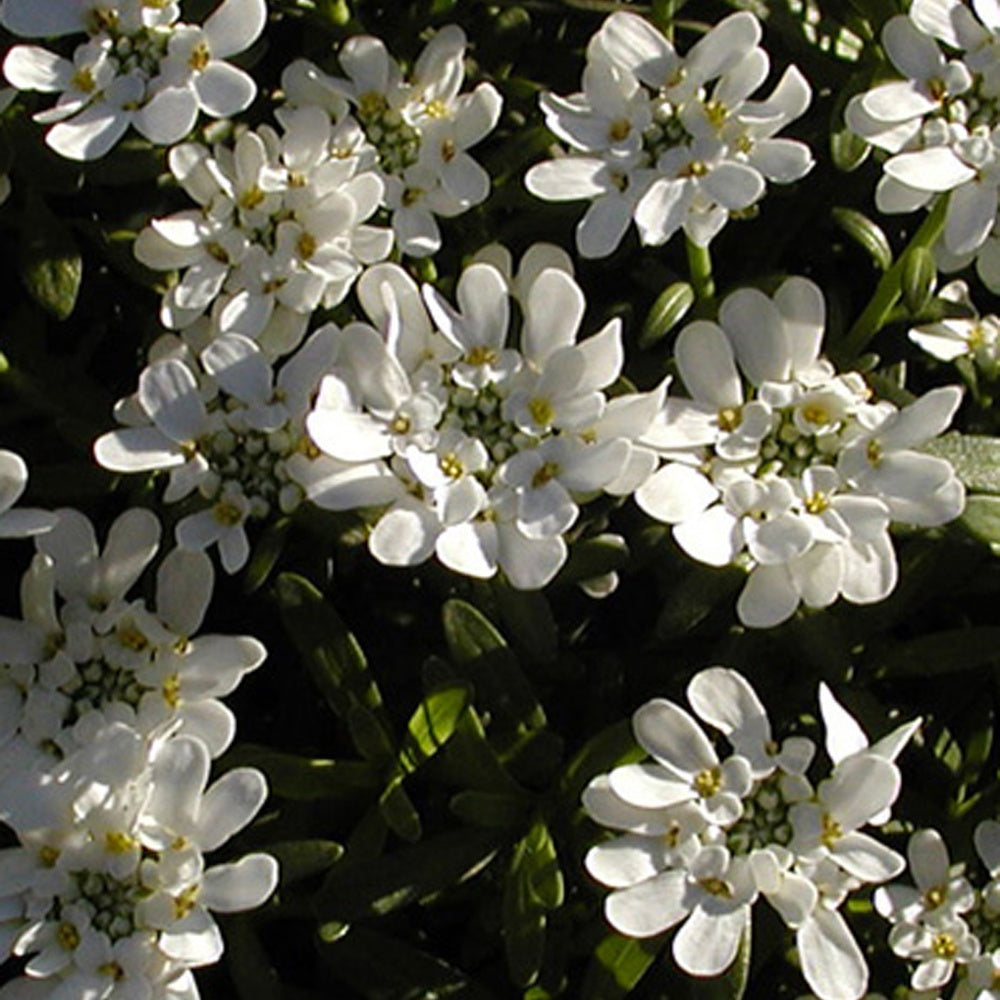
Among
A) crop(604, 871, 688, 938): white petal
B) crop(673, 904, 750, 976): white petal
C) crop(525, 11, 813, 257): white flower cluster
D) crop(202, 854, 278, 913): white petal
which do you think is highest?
crop(525, 11, 813, 257): white flower cluster

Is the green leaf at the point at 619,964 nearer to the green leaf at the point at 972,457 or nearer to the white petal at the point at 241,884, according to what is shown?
the white petal at the point at 241,884

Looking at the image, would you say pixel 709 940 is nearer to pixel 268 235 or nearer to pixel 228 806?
pixel 228 806

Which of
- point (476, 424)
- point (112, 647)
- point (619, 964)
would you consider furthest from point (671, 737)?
point (112, 647)

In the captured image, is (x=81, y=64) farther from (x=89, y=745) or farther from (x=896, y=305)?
(x=896, y=305)

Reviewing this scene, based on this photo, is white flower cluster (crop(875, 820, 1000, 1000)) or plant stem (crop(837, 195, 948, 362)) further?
plant stem (crop(837, 195, 948, 362))

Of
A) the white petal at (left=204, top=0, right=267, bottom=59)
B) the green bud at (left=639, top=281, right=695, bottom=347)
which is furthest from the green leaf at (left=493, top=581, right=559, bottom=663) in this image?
the white petal at (left=204, top=0, right=267, bottom=59)

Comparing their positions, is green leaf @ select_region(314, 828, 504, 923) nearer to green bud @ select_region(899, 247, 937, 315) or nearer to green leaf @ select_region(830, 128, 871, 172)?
green bud @ select_region(899, 247, 937, 315)

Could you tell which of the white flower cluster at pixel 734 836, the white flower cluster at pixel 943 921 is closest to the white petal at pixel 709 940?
the white flower cluster at pixel 734 836
